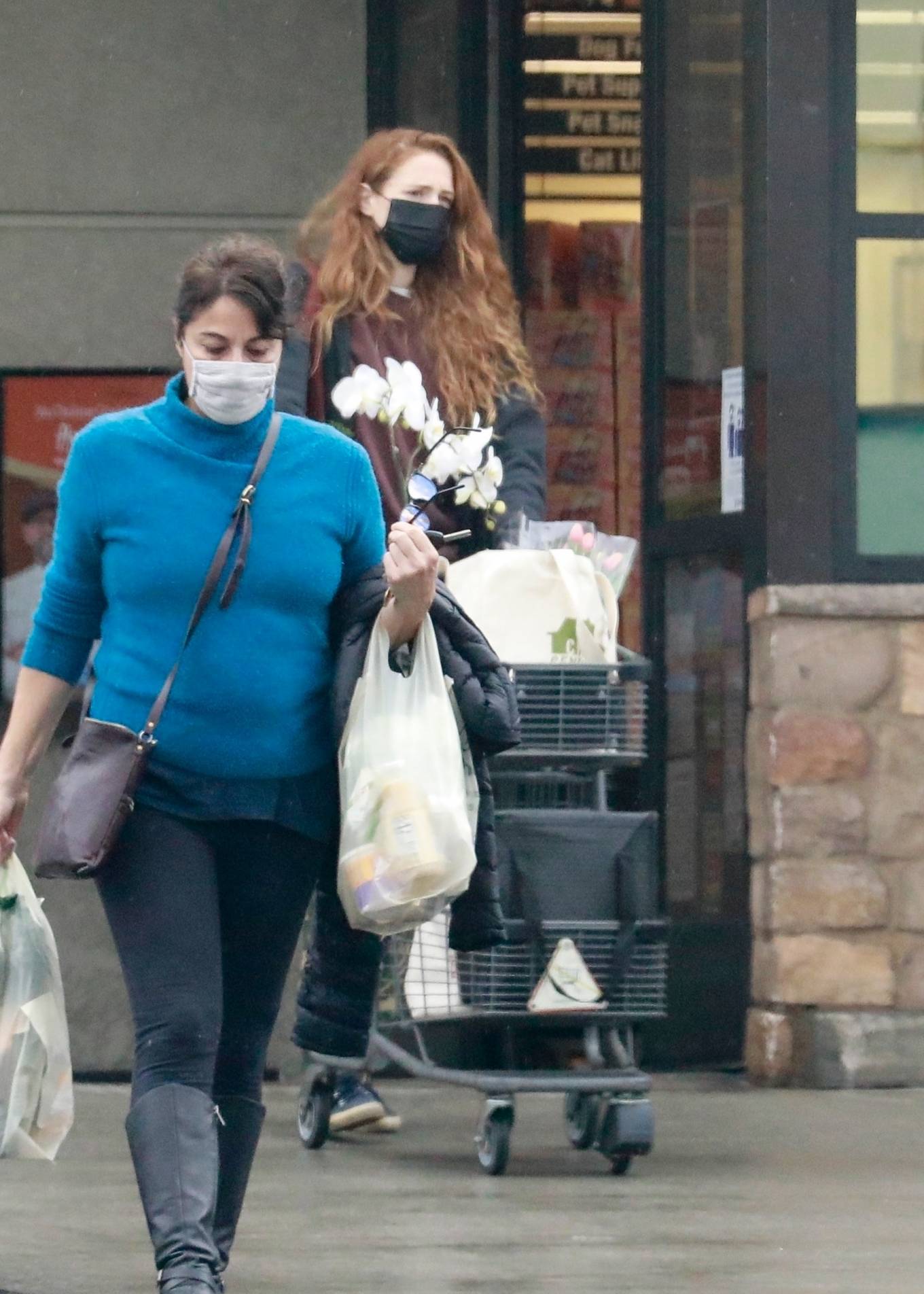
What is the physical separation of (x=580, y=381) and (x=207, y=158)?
135 cm

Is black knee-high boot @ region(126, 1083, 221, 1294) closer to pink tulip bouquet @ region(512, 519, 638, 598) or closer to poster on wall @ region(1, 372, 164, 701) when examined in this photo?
pink tulip bouquet @ region(512, 519, 638, 598)

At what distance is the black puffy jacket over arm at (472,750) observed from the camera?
4.45 m

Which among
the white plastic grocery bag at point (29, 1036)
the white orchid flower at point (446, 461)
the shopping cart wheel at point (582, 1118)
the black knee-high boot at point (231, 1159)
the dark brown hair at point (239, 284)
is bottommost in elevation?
the shopping cart wheel at point (582, 1118)

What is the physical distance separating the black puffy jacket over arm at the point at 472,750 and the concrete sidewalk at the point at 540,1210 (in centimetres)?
52

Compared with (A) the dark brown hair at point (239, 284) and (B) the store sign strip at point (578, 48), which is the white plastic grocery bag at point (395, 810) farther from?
(B) the store sign strip at point (578, 48)

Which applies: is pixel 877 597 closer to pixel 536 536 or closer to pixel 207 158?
pixel 536 536

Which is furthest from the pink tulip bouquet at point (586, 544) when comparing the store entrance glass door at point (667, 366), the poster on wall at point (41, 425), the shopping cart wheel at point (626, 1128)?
the poster on wall at point (41, 425)

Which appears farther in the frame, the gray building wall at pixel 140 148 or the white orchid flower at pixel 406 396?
the gray building wall at pixel 140 148

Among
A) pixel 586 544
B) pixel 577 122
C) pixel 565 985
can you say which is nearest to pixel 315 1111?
pixel 565 985

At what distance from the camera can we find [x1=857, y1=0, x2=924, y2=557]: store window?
7570mm

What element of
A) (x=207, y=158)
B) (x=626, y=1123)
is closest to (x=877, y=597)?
(x=626, y=1123)

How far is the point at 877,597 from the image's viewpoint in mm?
7426

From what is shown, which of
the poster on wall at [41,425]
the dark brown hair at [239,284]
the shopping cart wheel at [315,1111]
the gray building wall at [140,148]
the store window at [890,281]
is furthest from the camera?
the gray building wall at [140,148]

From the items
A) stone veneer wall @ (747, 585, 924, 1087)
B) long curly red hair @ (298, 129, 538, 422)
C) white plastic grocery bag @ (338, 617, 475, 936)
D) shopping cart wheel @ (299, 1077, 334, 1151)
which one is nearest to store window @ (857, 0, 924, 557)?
stone veneer wall @ (747, 585, 924, 1087)
